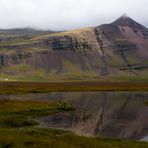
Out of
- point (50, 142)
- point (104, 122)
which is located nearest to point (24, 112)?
point (104, 122)

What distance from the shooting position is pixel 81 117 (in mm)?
70562

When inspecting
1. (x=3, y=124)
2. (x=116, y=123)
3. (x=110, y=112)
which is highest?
(x=3, y=124)

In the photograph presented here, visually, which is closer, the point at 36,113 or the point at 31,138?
the point at 31,138

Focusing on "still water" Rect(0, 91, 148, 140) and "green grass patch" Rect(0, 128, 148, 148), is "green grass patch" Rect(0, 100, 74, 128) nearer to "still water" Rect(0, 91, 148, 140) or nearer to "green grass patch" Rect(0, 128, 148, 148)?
"still water" Rect(0, 91, 148, 140)

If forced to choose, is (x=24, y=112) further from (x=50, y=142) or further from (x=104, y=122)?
(x=50, y=142)

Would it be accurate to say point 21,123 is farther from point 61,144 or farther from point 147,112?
point 147,112

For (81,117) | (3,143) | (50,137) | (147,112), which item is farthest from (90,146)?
(147,112)

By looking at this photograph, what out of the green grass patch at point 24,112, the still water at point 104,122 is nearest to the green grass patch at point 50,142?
the still water at point 104,122

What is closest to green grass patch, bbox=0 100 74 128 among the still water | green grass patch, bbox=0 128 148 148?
the still water

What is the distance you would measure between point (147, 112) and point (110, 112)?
7591 millimetres

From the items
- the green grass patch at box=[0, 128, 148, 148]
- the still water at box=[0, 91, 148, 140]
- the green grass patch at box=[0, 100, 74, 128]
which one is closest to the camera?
the green grass patch at box=[0, 128, 148, 148]

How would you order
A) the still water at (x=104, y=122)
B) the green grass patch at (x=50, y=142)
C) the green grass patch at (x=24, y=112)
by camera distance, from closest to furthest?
the green grass patch at (x=50, y=142)
the still water at (x=104, y=122)
the green grass patch at (x=24, y=112)

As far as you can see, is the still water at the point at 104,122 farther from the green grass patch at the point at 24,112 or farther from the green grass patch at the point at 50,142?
the green grass patch at the point at 50,142

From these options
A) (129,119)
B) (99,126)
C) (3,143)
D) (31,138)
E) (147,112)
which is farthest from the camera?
(147,112)
